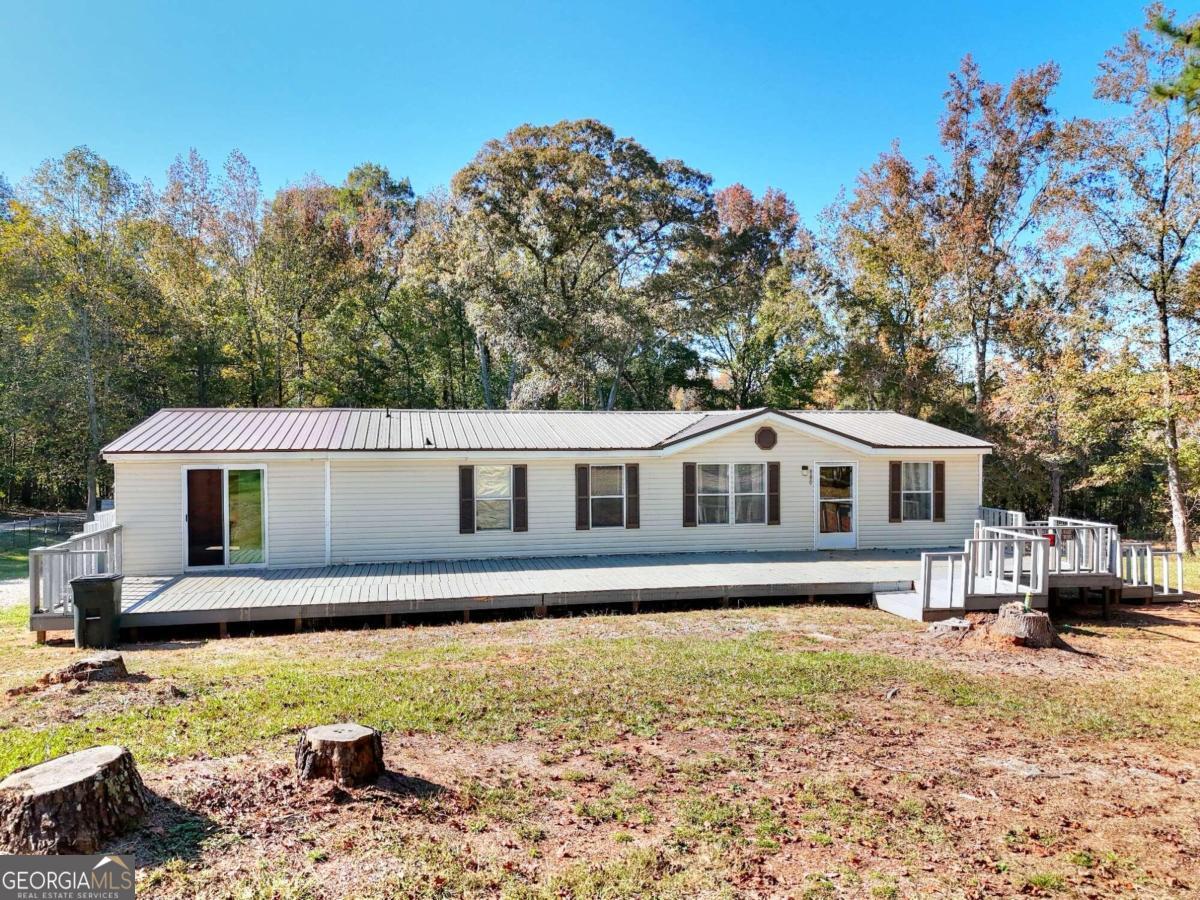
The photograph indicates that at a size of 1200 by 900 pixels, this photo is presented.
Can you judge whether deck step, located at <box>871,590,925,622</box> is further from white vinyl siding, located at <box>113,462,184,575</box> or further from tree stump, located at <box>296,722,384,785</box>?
white vinyl siding, located at <box>113,462,184,575</box>

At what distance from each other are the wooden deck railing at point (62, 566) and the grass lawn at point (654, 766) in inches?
25.5

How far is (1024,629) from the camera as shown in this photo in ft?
26.2

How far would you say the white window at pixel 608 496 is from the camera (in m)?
13.2

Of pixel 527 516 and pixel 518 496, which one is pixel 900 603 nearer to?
pixel 527 516

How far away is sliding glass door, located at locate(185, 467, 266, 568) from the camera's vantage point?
37.0ft

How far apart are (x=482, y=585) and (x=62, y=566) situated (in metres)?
5.25

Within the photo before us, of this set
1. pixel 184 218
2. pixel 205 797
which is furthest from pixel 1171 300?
pixel 184 218

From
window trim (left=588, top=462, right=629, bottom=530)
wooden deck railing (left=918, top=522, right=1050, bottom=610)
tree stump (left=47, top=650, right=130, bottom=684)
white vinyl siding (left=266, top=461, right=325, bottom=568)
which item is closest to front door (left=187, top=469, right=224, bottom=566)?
white vinyl siding (left=266, top=461, right=325, bottom=568)

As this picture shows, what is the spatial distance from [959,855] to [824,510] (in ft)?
35.8

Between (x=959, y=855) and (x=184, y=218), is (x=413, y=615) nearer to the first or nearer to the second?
(x=959, y=855)

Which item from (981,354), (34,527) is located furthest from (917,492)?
(34,527)

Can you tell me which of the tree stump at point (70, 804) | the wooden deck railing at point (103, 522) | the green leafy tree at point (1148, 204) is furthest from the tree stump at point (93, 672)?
the green leafy tree at point (1148, 204)

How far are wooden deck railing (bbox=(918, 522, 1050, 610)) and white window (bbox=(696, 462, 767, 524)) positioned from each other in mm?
3792

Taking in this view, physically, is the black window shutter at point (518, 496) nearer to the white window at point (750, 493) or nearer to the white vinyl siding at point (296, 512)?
the white vinyl siding at point (296, 512)
